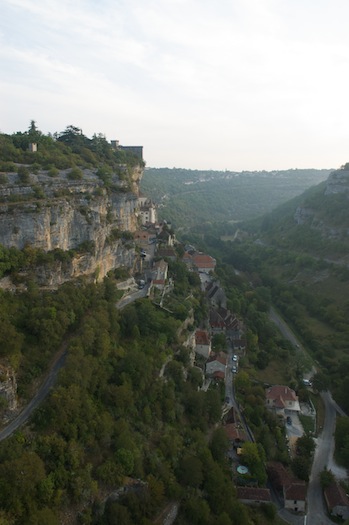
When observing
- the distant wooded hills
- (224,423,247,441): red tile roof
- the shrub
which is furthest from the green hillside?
the shrub

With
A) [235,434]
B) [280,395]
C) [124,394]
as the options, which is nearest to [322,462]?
[280,395]

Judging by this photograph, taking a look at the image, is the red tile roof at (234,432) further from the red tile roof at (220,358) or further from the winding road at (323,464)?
the red tile roof at (220,358)

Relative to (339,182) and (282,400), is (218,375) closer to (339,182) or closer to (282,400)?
(282,400)

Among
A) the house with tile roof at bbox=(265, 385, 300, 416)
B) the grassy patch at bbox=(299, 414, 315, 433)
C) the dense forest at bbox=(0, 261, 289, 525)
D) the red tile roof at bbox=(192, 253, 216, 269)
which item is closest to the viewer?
the dense forest at bbox=(0, 261, 289, 525)

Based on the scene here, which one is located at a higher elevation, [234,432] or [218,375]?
[218,375]

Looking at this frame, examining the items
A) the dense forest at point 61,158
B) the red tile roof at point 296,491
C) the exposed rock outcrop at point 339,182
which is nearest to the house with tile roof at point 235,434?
the red tile roof at point 296,491

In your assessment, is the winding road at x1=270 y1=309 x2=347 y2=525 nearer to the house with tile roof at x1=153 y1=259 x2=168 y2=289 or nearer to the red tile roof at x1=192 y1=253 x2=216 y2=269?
the house with tile roof at x1=153 y1=259 x2=168 y2=289
